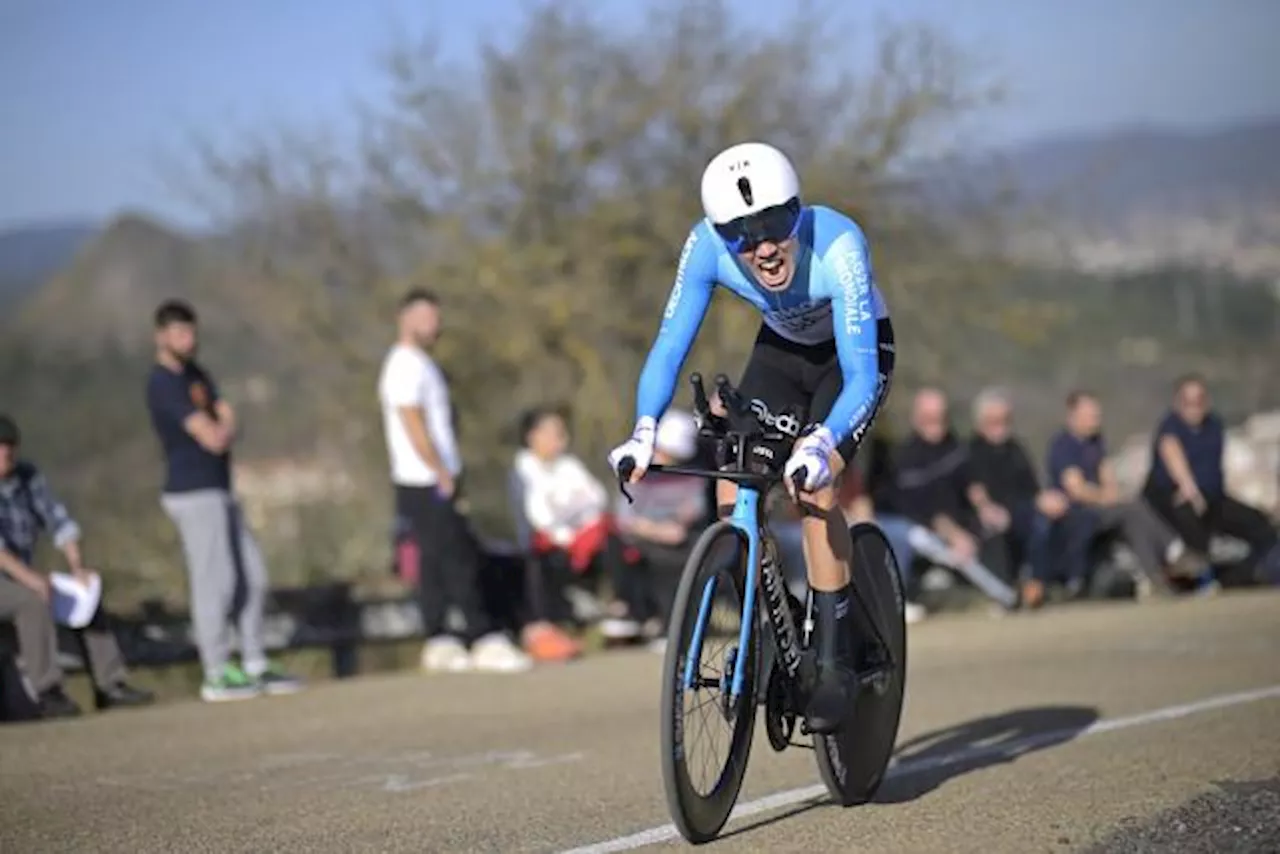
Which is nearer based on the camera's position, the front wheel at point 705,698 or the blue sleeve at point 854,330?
the front wheel at point 705,698

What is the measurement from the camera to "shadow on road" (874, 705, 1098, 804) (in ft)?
27.1

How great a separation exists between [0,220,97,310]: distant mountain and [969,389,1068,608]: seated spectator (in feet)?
47.1

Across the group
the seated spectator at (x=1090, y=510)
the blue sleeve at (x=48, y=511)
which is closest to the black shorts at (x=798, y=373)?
the blue sleeve at (x=48, y=511)

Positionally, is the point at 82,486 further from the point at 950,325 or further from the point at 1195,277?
the point at 1195,277

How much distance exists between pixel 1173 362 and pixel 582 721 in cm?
2924

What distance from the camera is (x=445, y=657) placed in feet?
45.1

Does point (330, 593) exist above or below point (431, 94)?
below

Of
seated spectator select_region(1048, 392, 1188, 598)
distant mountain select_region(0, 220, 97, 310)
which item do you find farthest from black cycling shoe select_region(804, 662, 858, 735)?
distant mountain select_region(0, 220, 97, 310)

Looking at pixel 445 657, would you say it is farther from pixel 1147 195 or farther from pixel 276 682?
pixel 1147 195

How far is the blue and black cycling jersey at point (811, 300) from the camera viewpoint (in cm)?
706

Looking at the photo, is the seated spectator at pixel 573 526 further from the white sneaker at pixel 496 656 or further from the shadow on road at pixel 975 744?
the shadow on road at pixel 975 744

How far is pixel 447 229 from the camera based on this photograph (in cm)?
2356

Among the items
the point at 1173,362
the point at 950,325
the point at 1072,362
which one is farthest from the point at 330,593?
the point at 1173,362

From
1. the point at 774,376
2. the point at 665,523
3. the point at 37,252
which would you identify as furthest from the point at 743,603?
the point at 37,252
